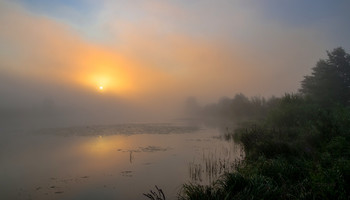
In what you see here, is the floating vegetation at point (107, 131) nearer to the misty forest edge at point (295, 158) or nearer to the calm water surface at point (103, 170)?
the calm water surface at point (103, 170)

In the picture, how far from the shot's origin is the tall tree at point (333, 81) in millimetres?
41375

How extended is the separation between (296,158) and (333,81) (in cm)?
3367

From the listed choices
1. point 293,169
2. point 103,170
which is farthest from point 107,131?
point 293,169

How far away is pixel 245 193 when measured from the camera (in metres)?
9.19

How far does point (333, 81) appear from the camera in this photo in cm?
4244

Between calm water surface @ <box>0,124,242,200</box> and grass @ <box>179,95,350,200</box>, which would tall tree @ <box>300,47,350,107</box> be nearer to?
grass @ <box>179,95,350,200</box>

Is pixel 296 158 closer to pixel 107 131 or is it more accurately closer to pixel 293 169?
pixel 293 169

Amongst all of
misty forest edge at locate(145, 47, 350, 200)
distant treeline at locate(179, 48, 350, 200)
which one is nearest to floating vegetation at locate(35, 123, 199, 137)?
distant treeline at locate(179, 48, 350, 200)

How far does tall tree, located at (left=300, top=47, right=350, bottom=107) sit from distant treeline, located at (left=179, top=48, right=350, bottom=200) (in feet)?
0.48

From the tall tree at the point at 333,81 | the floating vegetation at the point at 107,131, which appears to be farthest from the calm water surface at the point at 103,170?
the tall tree at the point at 333,81

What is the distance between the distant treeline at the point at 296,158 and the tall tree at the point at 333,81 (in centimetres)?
15

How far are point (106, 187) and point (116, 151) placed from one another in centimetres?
1212

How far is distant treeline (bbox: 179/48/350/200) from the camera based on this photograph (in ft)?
30.7

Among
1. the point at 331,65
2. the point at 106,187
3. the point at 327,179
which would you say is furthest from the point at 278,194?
the point at 331,65
